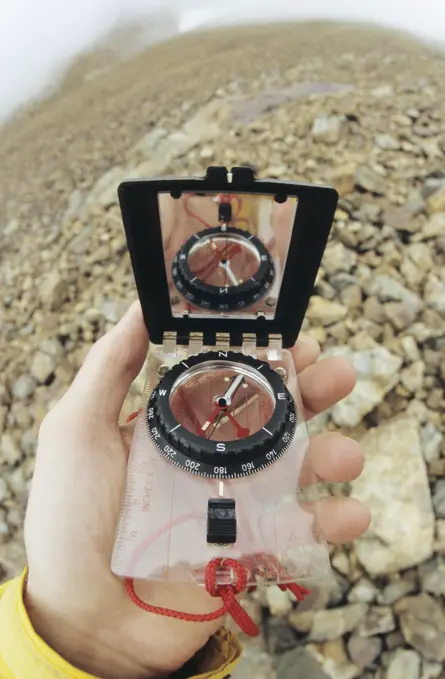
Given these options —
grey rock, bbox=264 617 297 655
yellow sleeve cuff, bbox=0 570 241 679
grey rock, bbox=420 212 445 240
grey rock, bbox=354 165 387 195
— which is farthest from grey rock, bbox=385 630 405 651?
grey rock, bbox=354 165 387 195

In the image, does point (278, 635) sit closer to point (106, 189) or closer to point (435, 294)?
point (435, 294)

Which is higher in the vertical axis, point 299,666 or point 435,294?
point 435,294

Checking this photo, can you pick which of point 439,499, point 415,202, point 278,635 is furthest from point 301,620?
point 415,202

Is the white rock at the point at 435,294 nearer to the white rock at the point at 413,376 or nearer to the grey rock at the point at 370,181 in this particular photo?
the white rock at the point at 413,376

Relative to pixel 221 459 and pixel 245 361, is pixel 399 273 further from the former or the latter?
pixel 221 459

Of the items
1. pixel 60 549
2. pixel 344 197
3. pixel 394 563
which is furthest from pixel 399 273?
pixel 60 549

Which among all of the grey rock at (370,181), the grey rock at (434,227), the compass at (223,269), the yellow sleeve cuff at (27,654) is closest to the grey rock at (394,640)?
the yellow sleeve cuff at (27,654)
